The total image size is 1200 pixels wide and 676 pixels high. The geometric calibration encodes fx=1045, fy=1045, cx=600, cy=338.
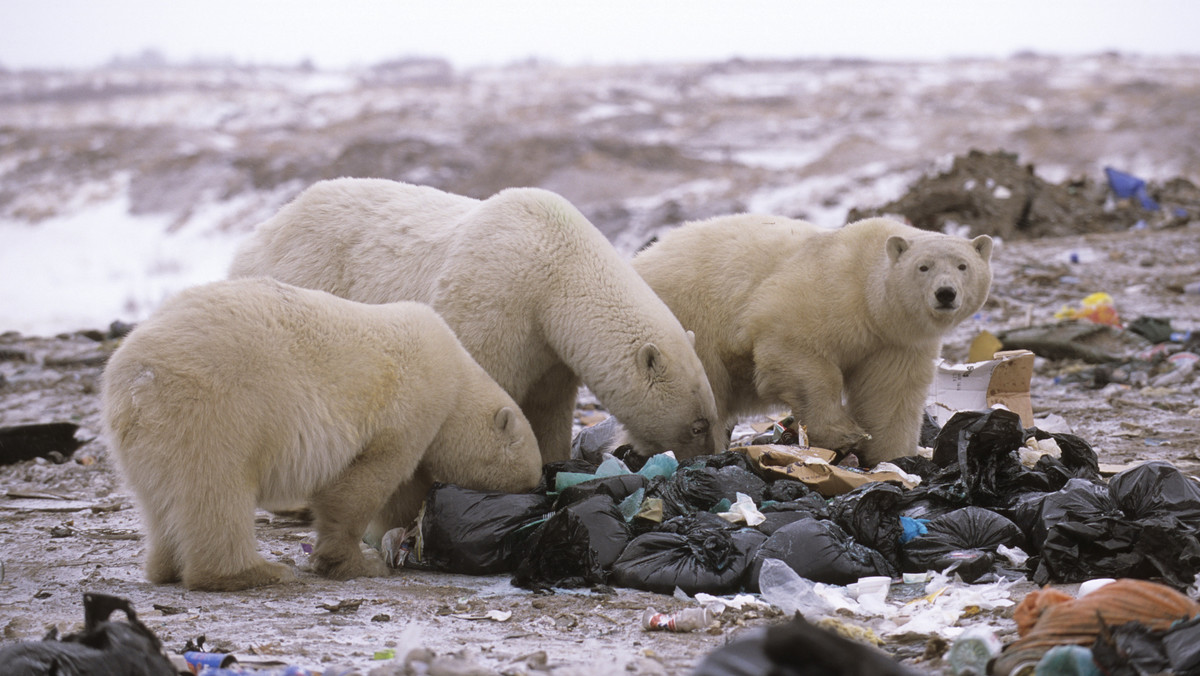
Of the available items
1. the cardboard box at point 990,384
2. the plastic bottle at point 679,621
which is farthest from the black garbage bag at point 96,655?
the cardboard box at point 990,384

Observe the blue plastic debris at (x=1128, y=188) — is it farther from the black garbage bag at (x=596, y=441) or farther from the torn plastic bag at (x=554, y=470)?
the torn plastic bag at (x=554, y=470)

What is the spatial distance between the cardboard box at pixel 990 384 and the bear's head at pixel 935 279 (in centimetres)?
79

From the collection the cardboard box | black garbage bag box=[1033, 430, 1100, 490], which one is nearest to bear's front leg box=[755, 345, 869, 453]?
the cardboard box

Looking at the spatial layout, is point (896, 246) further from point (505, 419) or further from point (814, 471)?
point (505, 419)

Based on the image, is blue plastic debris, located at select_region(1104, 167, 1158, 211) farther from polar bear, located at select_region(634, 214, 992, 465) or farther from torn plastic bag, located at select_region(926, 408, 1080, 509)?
torn plastic bag, located at select_region(926, 408, 1080, 509)

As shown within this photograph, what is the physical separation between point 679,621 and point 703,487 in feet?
5.21

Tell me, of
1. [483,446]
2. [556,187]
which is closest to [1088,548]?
[483,446]

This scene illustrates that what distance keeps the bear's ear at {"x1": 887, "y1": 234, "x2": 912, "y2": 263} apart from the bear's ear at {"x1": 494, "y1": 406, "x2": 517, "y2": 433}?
2499mm

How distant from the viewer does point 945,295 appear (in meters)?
5.94

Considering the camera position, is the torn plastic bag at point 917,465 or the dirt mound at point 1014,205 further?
the dirt mound at point 1014,205

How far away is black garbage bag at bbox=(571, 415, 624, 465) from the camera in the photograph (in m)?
6.89

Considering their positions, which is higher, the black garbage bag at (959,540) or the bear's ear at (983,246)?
the bear's ear at (983,246)

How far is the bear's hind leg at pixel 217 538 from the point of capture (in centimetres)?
436

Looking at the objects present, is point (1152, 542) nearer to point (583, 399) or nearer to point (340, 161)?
point (583, 399)
